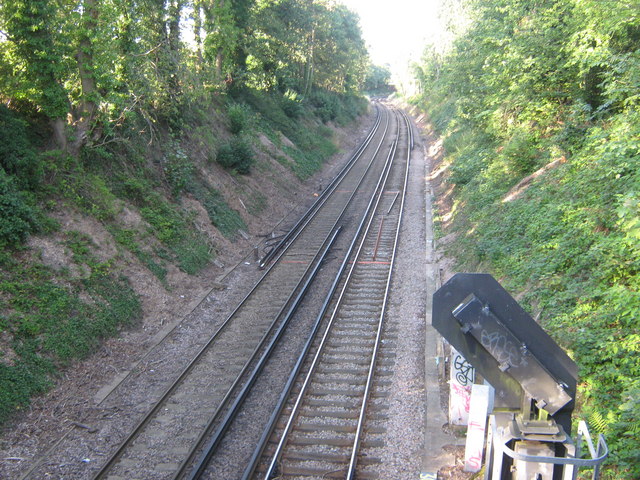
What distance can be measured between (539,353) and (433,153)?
1271 inches

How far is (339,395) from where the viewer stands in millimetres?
9055

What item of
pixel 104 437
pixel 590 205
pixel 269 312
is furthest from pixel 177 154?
pixel 590 205

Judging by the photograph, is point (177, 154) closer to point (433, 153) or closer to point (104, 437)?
point (104, 437)

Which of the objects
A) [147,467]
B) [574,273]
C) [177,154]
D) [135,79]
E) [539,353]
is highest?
[135,79]

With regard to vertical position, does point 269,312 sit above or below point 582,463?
below

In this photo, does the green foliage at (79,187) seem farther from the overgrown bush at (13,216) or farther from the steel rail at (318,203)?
the steel rail at (318,203)

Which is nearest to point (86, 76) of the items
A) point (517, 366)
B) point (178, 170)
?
point (178, 170)

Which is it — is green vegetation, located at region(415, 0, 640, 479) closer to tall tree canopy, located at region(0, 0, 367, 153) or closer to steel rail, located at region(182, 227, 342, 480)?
steel rail, located at region(182, 227, 342, 480)

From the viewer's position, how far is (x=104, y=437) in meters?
8.04

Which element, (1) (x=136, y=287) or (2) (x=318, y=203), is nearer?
(1) (x=136, y=287)

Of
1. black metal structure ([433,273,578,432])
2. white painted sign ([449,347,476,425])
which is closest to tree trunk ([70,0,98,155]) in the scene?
white painted sign ([449,347,476,425])

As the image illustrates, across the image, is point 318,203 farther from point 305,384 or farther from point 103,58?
point 305,384

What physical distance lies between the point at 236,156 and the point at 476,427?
54.2 ft

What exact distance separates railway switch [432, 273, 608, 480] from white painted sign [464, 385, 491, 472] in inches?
134
